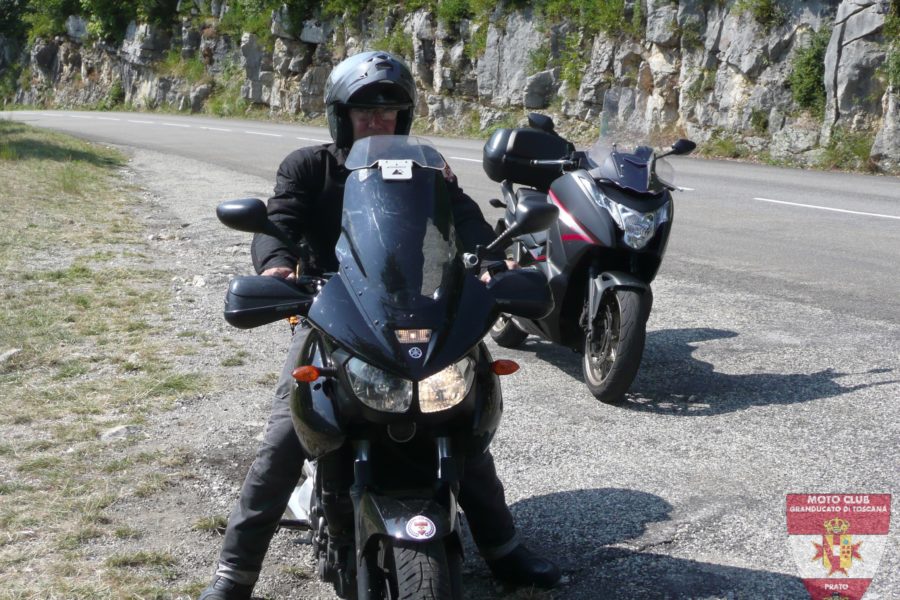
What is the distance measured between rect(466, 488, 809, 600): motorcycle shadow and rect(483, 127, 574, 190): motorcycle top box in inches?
103

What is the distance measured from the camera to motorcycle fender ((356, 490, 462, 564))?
104 inches

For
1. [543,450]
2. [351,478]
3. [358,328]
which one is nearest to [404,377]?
[358,328]

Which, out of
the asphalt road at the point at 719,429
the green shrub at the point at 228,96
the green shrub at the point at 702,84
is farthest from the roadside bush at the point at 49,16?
the asphalt road at the point at 719,429

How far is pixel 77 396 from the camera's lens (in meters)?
5.57

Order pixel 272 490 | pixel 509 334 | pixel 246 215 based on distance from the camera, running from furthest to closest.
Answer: pixel 509 334 < pixel 272 490 < pixel 246 215

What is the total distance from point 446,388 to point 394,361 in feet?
0.54

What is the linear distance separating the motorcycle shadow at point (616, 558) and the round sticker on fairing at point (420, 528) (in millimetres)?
957

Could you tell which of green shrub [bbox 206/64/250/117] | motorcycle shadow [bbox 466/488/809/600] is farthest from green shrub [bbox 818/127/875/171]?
green shrub [bbox 206/64/250/117]

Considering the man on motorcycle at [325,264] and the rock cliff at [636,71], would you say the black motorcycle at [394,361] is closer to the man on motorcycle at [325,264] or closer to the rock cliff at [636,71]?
the man on motorcycle at [325,264]

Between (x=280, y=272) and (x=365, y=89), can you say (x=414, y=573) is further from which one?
(x=365, y=89)

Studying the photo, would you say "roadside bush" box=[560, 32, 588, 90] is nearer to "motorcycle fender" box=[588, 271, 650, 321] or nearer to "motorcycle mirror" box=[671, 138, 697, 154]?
"motorcycle mirror" box=[671, 138, 697, 154]

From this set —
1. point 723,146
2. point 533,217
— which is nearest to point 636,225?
point 533,217

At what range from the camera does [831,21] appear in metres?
20.6

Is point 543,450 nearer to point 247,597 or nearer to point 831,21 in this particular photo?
point 247,597
